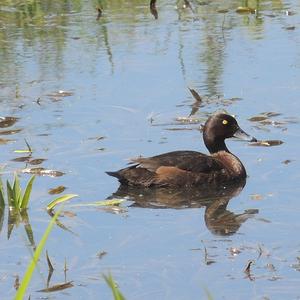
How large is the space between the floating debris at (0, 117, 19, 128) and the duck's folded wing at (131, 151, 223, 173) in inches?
77.2

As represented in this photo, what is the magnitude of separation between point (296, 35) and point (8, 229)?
23.6ft

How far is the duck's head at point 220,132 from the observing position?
33.9ft

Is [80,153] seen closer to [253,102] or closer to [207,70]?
[253,102]

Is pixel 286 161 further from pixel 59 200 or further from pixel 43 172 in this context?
pixel 59 200

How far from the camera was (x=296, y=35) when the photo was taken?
1466 centimetres

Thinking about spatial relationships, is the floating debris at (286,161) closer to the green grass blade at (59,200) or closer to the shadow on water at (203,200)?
the shadow on water at (203,200)

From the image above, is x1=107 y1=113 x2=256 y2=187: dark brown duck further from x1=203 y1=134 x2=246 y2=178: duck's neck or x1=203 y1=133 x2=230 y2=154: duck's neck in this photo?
x1=203 y1=133 x2=230 y2=154: duck's neck

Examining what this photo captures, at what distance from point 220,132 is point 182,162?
0.74 meters

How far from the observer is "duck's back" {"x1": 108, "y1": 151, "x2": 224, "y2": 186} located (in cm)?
962

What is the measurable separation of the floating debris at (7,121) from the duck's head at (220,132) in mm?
2068

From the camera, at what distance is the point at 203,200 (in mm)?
9367

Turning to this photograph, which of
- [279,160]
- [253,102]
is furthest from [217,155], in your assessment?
[253,102]

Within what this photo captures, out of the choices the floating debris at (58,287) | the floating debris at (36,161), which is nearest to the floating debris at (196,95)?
the floating debris at (36,161)

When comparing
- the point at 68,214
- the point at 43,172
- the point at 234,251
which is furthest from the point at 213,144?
the point at 234,251
